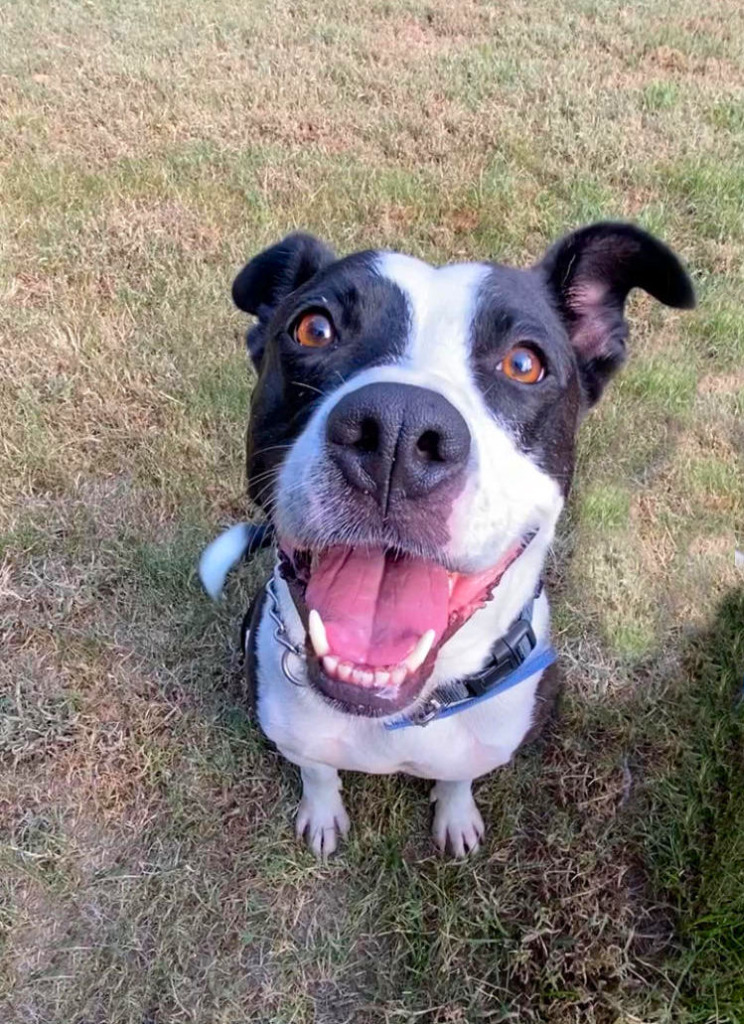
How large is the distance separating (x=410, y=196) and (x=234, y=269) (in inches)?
47.3

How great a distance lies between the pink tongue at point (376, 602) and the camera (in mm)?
1882

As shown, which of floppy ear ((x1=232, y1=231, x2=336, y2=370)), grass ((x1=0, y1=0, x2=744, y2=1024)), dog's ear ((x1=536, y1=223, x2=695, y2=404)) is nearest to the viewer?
dog's ear ((x1=536, y1=223, x2=695, y2=404))

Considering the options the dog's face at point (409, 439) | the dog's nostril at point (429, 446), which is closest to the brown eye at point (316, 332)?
the dog's face at point (409, 439)

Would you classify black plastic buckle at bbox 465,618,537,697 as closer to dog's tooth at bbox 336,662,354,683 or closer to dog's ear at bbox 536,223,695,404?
dog's tooth at bbox 336,662,354,683

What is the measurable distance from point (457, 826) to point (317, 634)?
4.20 ft

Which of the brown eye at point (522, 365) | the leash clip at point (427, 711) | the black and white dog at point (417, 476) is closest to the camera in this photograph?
the black and white dog at point (417, 476)

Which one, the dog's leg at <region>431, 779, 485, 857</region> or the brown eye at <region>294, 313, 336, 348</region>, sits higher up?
the brown eye at <region>294, 313, 336, 348</region>

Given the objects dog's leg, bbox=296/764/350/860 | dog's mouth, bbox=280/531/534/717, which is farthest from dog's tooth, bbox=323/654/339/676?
dog's leg, bbox=296/764/350/860

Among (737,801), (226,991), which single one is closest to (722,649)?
(737,801)

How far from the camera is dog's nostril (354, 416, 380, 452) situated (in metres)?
1.62

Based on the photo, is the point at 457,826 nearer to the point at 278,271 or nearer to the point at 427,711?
the point at 427,711

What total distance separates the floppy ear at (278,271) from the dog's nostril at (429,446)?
1056 mm

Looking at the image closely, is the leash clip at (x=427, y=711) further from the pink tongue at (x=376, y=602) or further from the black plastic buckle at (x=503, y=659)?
the pink tongue at (x=376, y=602)

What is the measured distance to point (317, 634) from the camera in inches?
71.6
